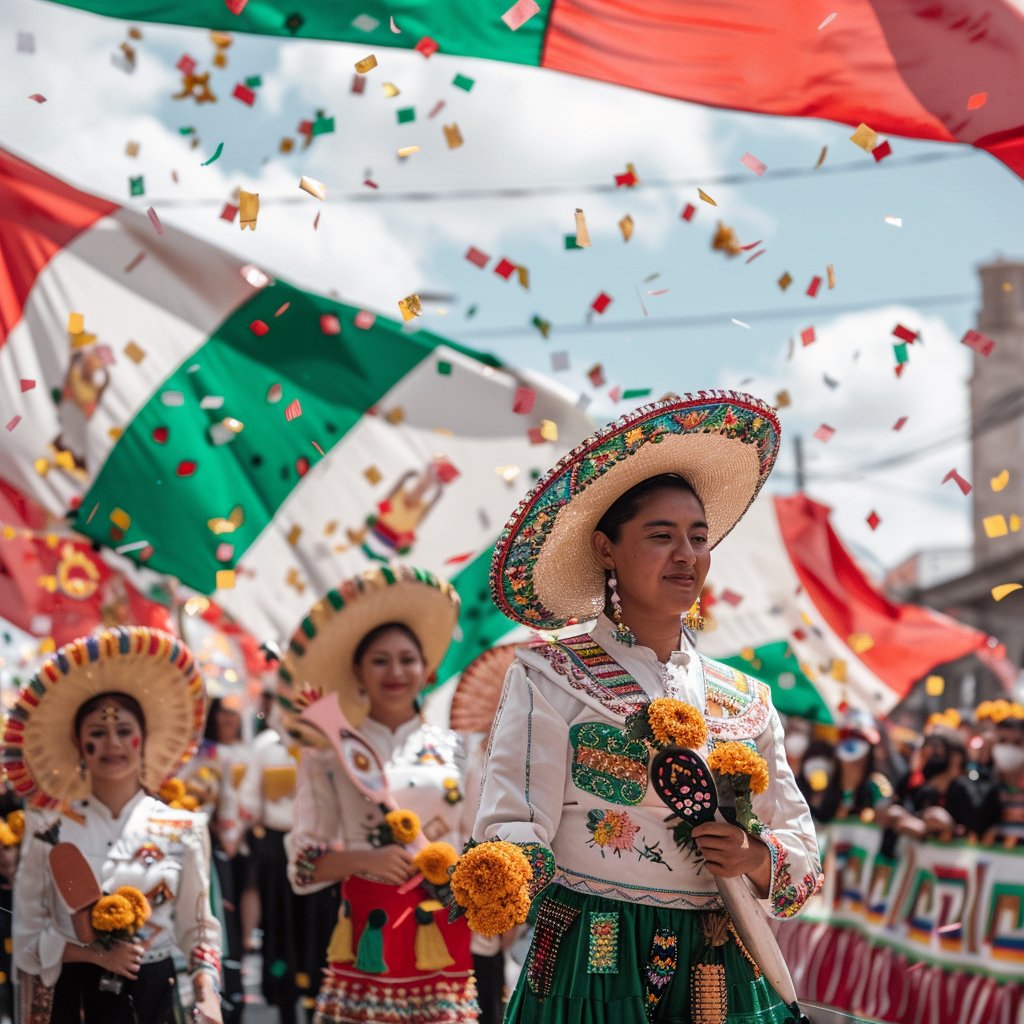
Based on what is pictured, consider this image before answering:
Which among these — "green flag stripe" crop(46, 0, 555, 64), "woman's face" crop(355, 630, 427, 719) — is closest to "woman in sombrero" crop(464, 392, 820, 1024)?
"woman's face" crop(355, 630, 427, 719)

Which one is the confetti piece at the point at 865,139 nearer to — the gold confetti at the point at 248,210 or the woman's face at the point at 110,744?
the gold confetti at the point at 248,210

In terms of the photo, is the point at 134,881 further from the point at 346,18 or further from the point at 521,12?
the point at 521,12

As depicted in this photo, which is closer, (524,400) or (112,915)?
(112,915)

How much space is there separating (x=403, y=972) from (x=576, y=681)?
8.86 ft

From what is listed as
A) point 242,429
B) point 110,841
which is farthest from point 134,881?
point 242,429

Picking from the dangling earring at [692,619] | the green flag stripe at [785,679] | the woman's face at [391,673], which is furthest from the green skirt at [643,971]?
the green flag stripe at [785,679]

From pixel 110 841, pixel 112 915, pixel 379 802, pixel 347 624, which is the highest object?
pixel 347 624

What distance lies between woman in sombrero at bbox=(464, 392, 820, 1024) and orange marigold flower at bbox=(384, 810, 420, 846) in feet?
7.39

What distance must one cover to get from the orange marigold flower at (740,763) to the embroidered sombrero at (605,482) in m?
0.66

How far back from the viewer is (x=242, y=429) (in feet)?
27.7

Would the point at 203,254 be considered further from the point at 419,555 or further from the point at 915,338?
the point at 915,338

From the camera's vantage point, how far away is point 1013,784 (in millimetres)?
8297

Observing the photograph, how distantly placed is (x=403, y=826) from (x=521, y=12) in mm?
3148

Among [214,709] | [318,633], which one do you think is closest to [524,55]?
[318,633]
